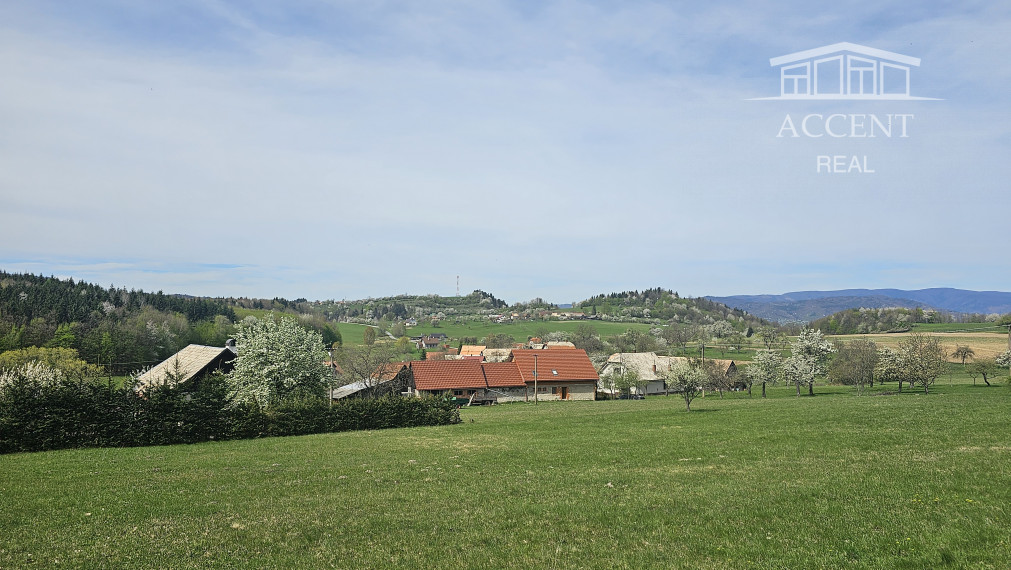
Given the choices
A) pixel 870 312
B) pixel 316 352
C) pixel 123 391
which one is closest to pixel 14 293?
pixel 316 352

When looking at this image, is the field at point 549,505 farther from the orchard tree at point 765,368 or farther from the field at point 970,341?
the field at point 970,341

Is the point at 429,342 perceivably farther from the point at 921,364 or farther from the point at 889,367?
the point at 921,364

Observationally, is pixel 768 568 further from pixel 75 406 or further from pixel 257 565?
pixel 75 406

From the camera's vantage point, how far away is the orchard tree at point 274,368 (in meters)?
42.9

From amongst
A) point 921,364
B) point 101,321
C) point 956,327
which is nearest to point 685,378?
point 921,364

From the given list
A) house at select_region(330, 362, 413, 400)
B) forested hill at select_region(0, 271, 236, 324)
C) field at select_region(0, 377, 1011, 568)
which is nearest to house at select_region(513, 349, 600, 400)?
Result: house at select_region(330, 362, 413, 400)

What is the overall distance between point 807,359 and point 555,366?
29236mm

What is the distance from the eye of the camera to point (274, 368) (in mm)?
42781

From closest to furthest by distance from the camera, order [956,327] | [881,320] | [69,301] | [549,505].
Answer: [549,505], [69,301], [956,327], [881,320]

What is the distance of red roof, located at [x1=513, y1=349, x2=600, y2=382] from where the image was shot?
73250mm

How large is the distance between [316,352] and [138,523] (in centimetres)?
3440

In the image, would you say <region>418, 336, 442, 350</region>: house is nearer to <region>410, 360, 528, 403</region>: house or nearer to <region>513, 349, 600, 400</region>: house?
<region>513, 349, 600, 400</region>: house

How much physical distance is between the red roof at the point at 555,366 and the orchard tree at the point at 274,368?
3373cm

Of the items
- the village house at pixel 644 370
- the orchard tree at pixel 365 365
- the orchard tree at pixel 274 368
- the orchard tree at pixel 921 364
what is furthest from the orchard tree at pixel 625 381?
the orchard tree at pixel 274 368
